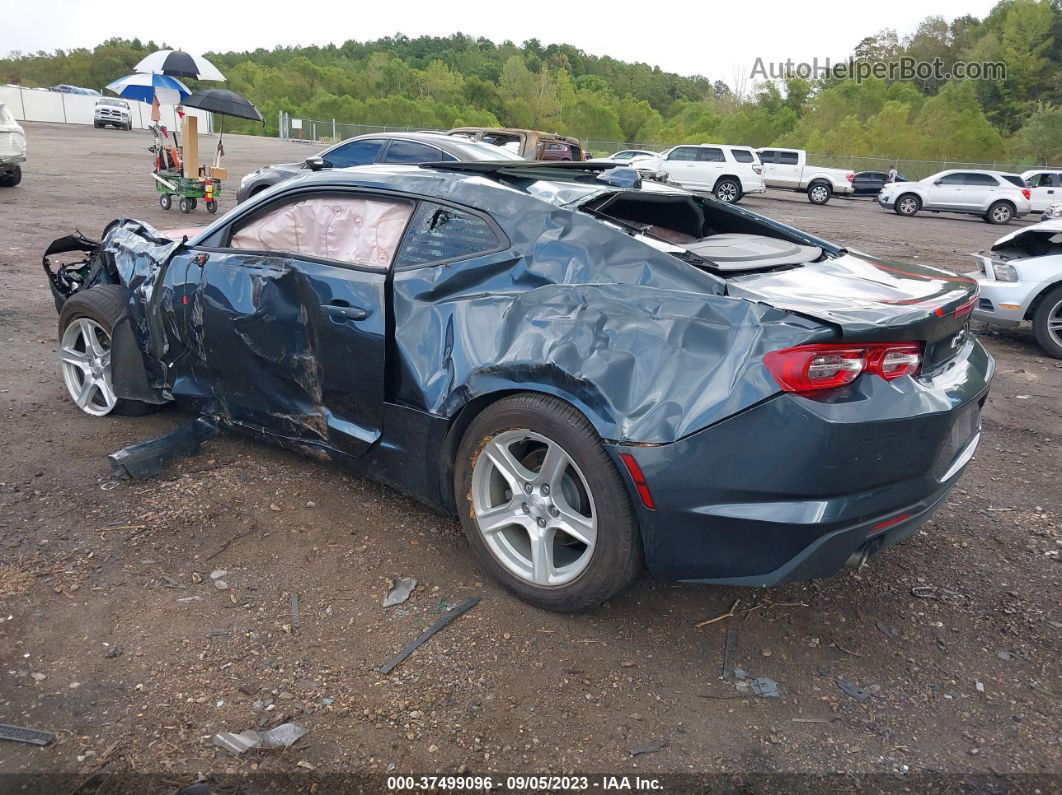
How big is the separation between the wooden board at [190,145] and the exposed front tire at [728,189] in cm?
1721

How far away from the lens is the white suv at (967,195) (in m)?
25.3

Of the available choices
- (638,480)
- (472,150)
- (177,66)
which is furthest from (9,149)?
(638,480)

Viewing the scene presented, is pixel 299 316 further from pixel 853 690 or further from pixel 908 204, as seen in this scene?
pixel 908 204

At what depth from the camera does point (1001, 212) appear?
2544cm

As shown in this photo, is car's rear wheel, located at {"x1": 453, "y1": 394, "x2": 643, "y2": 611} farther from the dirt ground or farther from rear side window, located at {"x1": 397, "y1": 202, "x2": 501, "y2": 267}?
rear side window, located at {"x1": 397, "y1": 202, "x2": 501, "y2": 267}

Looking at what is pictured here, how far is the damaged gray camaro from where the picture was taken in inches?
93.5

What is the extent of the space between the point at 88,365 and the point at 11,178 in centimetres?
1396

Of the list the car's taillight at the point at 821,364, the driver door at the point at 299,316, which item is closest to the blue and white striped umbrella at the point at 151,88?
the driver door at the point at 299,316

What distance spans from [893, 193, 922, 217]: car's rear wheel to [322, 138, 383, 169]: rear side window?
21020mm

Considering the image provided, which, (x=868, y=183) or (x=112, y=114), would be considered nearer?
(x=868, y=183)

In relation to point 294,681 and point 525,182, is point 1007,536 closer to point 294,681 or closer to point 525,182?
point 525,182

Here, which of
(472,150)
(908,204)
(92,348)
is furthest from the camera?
(908,204)

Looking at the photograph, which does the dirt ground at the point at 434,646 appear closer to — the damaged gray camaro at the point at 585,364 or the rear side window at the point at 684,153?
the damaged gray camaro at the point at 585,364

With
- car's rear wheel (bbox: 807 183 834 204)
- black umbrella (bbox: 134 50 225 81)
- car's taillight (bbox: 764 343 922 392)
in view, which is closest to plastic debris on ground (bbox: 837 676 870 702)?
car's taillight (bbox: 764 343 922 392)
